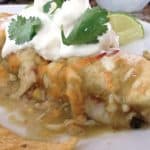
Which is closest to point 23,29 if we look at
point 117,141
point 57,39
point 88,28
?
point 57,39

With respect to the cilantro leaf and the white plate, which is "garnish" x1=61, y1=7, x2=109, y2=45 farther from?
the white plate

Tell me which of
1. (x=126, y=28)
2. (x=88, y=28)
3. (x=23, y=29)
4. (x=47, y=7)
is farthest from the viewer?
(x=126, y=28)

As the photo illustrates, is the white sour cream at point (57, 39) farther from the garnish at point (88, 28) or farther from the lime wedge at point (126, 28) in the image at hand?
the lime wedge at point (126, 28)

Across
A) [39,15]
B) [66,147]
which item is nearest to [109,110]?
[66,147]

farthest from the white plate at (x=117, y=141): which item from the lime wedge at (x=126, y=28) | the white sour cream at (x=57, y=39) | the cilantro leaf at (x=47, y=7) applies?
the lime wedge at (x=126, y=28)

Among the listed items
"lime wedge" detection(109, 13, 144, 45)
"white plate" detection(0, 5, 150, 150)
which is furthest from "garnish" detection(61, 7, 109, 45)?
"lime wedge" detection(109, 13, 144, 45)

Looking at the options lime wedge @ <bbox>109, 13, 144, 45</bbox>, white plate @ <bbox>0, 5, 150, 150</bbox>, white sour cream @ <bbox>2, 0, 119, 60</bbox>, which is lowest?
white plate @ <bbox>0, 5, 150, 150</bbox>

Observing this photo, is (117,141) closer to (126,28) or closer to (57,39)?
(57,39)
